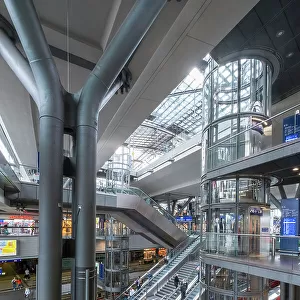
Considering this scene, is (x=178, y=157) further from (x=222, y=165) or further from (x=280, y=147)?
(x=280, y=147)

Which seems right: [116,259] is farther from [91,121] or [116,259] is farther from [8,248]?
[91,121]

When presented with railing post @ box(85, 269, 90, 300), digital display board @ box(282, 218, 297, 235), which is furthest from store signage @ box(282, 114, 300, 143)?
railing post @ box(85, 269, 90, 300)

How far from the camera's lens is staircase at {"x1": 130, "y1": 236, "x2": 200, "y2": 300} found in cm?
1934

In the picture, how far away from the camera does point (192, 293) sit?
1662cm

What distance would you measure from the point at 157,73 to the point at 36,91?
3657 mm

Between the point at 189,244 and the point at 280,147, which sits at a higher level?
the point at 280,147

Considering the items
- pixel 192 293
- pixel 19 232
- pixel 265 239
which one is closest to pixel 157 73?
pixel 265 239

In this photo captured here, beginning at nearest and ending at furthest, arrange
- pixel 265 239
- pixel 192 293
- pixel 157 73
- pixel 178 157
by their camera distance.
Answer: pixel 157 73 → pixel 265 239 → pixel 192 293 → pixel 178 157

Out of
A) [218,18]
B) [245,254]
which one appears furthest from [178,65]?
[245,254]

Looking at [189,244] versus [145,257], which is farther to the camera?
[145,257]

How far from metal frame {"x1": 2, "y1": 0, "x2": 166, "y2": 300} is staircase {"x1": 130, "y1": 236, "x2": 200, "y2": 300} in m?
15.7

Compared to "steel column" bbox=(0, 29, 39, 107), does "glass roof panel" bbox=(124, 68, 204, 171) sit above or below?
above

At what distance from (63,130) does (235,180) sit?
8.10m

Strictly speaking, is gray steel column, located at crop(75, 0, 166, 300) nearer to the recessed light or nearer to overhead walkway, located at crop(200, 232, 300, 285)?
overhead walkway, located at crop(200, 232, 300, 285)
